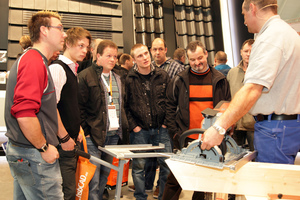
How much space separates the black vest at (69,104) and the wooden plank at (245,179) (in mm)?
1002

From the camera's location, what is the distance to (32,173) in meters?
1.60

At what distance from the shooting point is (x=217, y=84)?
2.84m

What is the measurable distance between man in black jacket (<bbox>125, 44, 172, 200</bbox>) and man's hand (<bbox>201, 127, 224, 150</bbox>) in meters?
1.66

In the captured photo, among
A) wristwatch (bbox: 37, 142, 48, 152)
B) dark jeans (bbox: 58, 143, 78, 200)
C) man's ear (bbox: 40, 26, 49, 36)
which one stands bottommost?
dark jeans (bbox: 58, 143, 78, 200)

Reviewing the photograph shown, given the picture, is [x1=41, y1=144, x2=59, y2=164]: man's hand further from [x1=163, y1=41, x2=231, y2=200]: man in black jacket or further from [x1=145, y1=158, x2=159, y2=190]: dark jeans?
[x1=145, y1=158, x2=159, y2=190]: dark jeans

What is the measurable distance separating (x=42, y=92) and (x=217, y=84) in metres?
1.78

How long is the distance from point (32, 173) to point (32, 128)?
264 millimetres

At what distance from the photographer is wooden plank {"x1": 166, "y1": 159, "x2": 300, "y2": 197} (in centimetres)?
137

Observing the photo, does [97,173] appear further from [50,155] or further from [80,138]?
[50,155]

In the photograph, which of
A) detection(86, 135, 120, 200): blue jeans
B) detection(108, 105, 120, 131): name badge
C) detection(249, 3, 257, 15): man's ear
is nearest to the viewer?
detection(249, 3, 257, 15): man's ear

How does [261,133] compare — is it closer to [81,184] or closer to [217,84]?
[217,84]

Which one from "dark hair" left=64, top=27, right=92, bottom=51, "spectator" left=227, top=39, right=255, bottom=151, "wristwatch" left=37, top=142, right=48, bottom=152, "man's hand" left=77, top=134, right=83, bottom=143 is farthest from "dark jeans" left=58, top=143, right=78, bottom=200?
"spectator" left=227, top=39, right=255, bottom=151

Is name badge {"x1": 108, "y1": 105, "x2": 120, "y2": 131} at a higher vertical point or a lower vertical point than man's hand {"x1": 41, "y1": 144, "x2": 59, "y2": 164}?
higher

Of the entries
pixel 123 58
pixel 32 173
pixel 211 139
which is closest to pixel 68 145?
pixel 32 173
